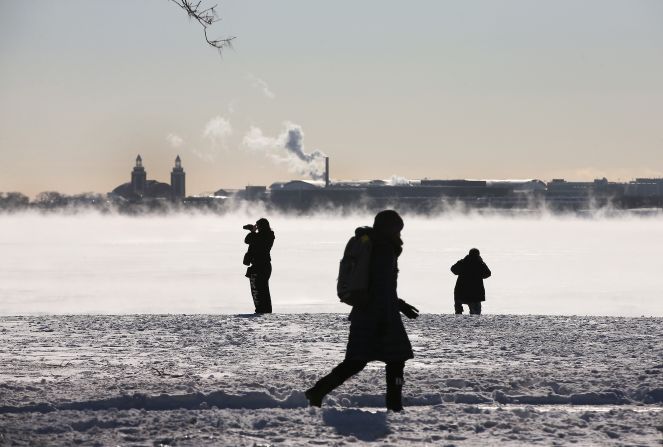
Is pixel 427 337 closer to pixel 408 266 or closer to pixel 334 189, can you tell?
pixel 408 266

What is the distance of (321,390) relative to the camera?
28.3ft

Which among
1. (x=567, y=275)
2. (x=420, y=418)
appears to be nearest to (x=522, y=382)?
(x=420, y=418)

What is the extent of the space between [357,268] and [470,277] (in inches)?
403

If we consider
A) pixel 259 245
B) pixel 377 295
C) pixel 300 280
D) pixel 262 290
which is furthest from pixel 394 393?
pixel 300 280

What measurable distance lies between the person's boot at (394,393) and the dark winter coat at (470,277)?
9.32m

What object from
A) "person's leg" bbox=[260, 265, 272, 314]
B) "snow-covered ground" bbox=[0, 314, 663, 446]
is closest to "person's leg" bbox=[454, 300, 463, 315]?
"person's leg" bbox=[260, 265, 272, 314]

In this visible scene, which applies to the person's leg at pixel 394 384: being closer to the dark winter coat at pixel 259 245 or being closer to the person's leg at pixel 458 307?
the dark winter coat at pixel 259 245

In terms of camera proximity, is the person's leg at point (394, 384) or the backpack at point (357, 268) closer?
the backpack at point (357, 268)

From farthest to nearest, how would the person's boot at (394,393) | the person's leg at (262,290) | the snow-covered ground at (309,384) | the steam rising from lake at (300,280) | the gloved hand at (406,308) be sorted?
the steam rising from lake at (300,280) < the person's leg at (262,290) < the person's boot at (394,393) < the gloved hand at (406,308) < the snow-covered ground at (309,384)

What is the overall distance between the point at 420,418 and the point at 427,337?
18.6 ft

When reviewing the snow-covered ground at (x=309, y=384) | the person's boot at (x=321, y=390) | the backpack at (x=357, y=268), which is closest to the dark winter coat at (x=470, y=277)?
the snow-covered ground at (x=309, y=384)

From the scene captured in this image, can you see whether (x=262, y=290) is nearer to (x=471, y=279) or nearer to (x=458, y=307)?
(x=458, y=307)

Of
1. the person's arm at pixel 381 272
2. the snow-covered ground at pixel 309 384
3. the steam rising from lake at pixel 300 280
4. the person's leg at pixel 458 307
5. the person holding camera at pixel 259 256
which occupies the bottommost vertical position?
the steam rising from lake at pixel 300 280

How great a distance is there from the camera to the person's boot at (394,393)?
8.44 meters
